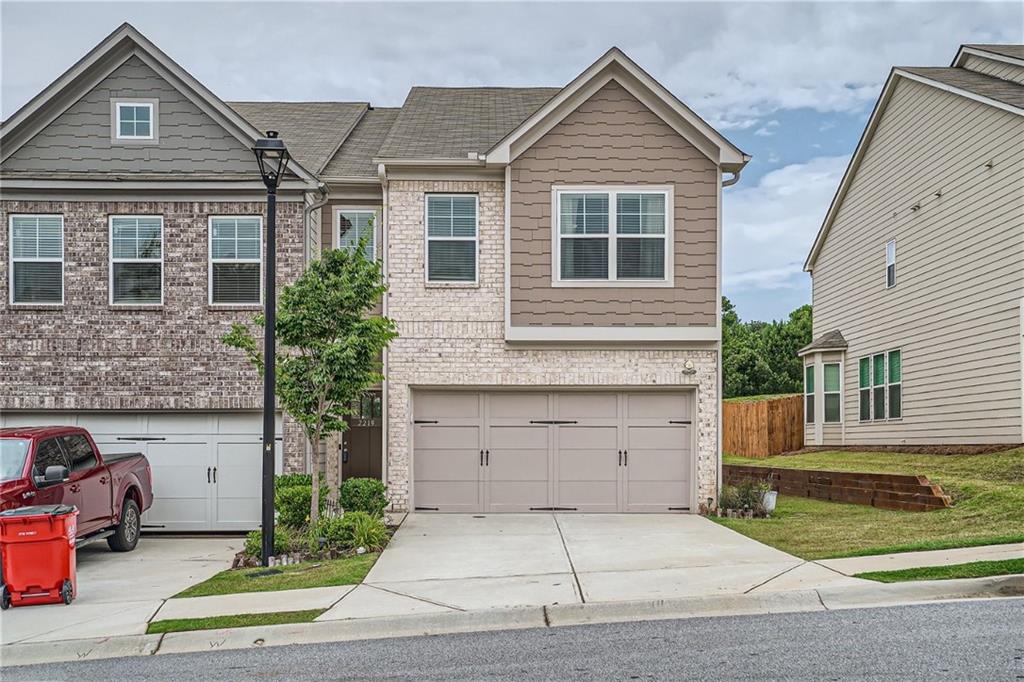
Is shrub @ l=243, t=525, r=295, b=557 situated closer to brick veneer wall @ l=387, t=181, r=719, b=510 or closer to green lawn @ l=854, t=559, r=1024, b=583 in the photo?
brick veneer wall @ l=387, t=181, r=719, b=510

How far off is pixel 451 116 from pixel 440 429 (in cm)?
671

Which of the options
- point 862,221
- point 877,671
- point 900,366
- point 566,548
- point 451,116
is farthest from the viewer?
point 862,221

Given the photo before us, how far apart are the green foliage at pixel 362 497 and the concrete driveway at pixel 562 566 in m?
0.51

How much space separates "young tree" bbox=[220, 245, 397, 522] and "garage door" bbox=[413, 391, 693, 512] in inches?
147

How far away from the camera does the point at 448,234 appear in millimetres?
17406

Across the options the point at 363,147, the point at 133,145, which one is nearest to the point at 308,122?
the point at 363,147

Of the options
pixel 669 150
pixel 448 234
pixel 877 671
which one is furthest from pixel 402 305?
pixel 877 671

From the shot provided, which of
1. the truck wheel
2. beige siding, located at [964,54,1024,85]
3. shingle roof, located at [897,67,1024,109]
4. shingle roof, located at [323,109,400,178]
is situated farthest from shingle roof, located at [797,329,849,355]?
the truck wheel

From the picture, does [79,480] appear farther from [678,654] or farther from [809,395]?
[809,395]

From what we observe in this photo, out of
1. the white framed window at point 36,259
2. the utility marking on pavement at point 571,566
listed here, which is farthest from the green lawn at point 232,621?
the white framed window at point 36,259

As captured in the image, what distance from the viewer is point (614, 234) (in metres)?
17.1

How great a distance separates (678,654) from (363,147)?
556 inches

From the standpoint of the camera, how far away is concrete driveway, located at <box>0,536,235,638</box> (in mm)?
9477

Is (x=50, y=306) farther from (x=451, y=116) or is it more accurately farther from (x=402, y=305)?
(x=451, y=116)
